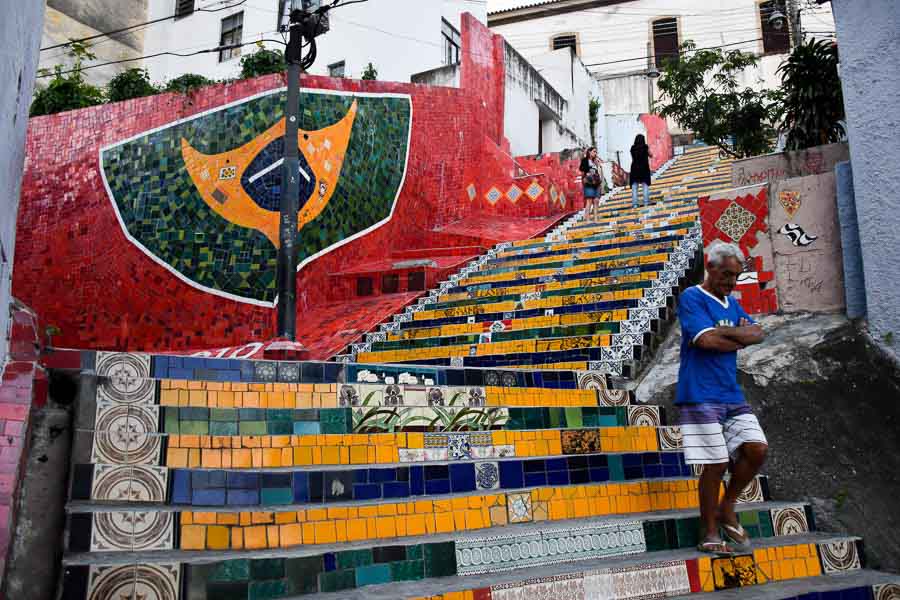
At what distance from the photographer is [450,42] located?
18469 mm

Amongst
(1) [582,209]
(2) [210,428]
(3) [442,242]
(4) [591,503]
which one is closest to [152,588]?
(2) [210,428]

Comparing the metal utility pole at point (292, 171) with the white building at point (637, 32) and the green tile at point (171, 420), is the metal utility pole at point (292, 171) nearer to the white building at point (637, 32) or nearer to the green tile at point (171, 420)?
the green tile at point (171, 420)

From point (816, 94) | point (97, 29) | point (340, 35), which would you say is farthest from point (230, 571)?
point (97, 29)

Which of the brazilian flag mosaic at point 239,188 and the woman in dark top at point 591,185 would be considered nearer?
the brazilian flag mosaic at point 239,188

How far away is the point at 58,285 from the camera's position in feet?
36.8

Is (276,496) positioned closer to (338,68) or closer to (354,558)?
(354,558)

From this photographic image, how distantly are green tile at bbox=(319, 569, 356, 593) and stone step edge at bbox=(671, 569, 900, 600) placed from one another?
1373 millimetres

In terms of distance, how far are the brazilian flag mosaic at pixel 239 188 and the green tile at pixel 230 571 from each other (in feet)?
23.9

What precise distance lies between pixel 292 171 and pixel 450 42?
12.2m

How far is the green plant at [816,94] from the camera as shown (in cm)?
729

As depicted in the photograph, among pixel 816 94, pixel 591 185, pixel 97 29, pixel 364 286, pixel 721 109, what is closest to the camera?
pixel 816 94

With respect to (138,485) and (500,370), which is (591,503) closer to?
(500,370)

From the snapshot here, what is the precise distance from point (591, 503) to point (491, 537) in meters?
0.82

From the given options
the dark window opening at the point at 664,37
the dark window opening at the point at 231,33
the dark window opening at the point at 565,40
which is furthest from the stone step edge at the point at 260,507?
the dark window opening at the point at 565,40
